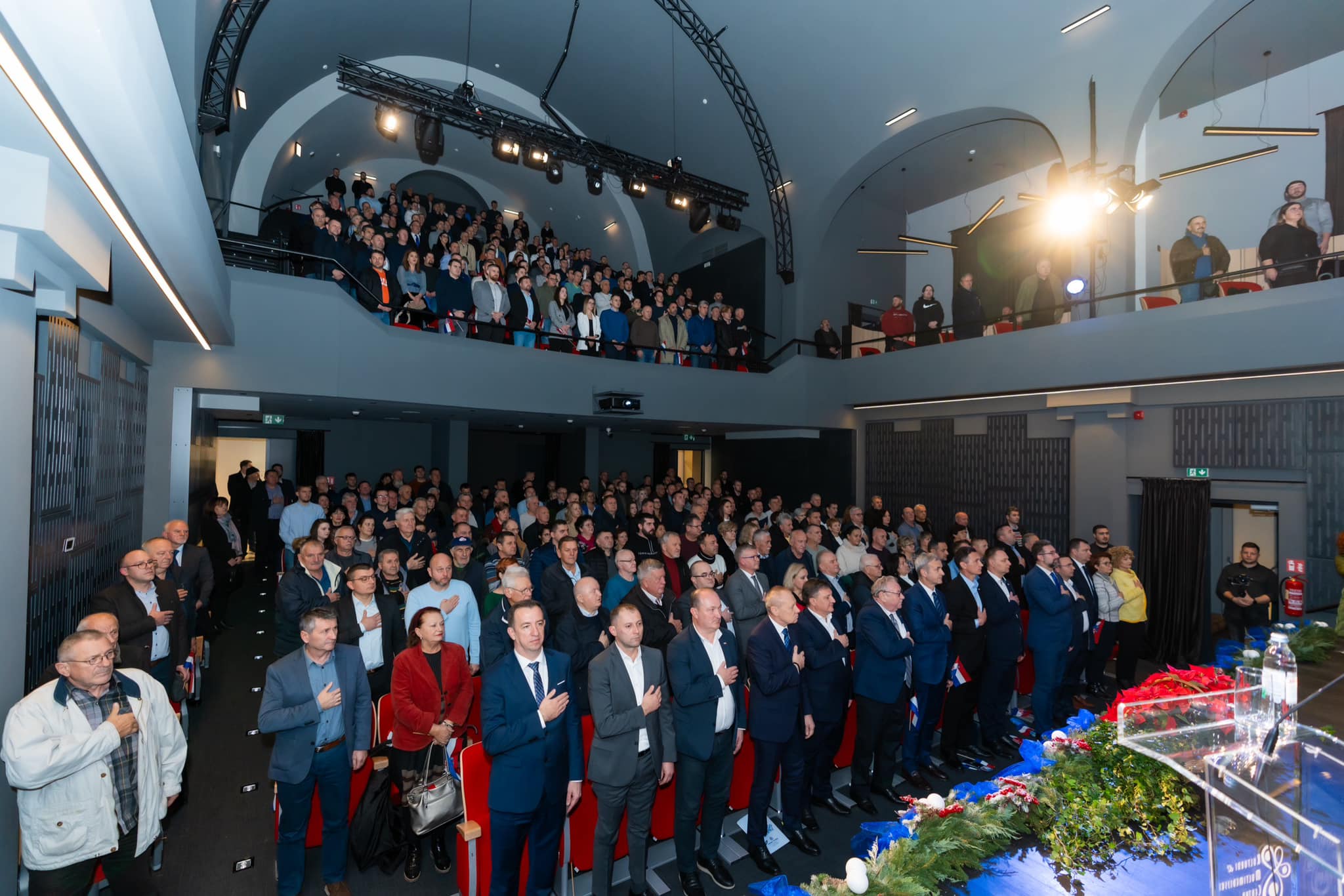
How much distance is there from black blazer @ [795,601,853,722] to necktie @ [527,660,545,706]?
1.67 meters

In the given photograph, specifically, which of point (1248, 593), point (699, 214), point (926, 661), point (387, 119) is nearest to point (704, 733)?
point (926, 661)

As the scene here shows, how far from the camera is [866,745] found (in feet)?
14.5

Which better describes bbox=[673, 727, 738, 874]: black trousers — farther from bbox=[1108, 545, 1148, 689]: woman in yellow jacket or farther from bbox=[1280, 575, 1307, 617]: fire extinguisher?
bbox=[1280, 575, 1307, 617]: fire extinguisher

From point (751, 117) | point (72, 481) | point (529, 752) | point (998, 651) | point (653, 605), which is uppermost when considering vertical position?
point (751, 117)

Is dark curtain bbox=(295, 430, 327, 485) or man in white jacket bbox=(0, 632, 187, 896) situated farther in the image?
dark curtain bbox=(295, 430, 327, 485)

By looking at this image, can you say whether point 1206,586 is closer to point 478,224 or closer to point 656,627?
point 656,627

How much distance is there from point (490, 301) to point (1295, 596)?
10824 millimetres

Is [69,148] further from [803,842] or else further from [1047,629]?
[1047,629]

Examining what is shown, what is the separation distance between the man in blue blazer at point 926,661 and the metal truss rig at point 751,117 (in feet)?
33.0

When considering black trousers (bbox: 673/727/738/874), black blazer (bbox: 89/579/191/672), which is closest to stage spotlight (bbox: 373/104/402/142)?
black blazer (bbox: 89/579/191/672)

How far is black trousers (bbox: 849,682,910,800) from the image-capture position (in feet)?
14.4

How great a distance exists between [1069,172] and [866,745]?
810 centimetres

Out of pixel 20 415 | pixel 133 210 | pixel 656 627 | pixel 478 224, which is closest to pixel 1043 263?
pixel 656 627

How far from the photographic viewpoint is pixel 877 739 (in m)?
4.45
